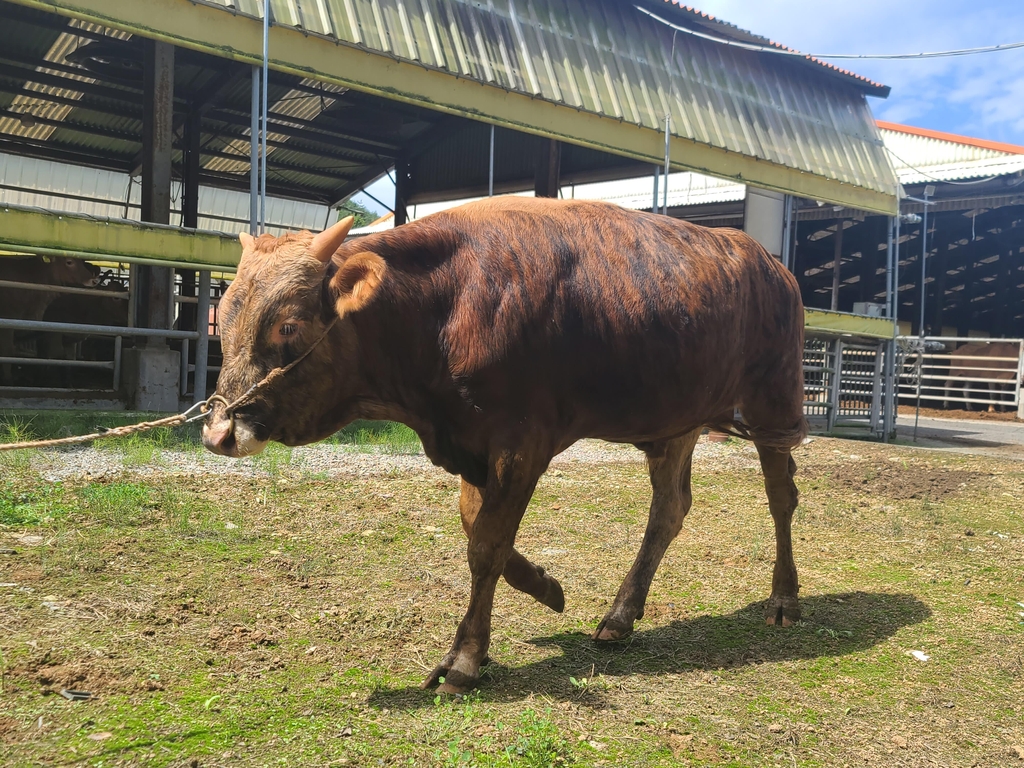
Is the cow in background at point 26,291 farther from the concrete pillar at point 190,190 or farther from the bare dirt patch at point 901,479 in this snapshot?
the bare dirt patch at point 901,479

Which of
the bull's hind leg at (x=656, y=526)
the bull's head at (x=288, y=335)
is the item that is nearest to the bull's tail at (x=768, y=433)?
the bull's hind leg at (x=656, y=526)

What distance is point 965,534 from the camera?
267 inches

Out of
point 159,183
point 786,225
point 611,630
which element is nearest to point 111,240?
point 159,183

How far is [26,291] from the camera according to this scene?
12227mm

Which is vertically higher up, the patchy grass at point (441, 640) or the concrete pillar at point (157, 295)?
the concrete pillar at point (157, 295)

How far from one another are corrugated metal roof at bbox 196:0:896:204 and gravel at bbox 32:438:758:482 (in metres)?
4.99

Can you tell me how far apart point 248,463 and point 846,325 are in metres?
12.2

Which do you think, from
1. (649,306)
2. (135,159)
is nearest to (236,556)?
(649,306)

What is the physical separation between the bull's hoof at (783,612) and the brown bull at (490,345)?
2.46 ft

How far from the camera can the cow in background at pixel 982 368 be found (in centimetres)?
2371

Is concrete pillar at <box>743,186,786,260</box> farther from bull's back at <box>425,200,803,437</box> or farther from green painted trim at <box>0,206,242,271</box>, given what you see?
bull's back at <box>425,200,803,437</box>

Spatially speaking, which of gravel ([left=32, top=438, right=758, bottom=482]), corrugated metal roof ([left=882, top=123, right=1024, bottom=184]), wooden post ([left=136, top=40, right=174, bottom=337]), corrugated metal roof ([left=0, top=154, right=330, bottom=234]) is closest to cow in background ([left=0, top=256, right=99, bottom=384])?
wooden post ([left=136, top=40, right=174, bottom=337])

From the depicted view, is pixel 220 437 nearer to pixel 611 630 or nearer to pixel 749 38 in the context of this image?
pixel 611 630

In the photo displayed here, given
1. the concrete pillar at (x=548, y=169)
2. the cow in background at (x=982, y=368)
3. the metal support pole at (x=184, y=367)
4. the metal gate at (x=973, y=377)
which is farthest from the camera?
the cow in background at (x=982, y=368)
